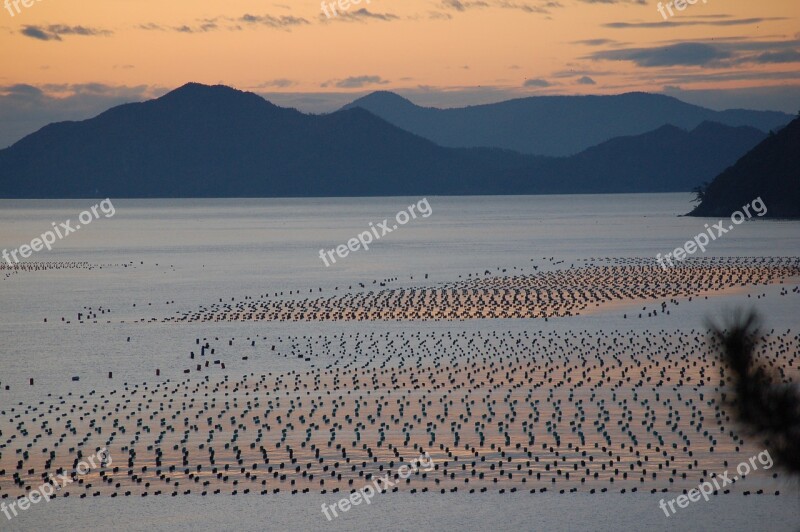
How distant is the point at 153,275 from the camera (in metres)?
112

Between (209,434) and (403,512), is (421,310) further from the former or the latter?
(403,512)

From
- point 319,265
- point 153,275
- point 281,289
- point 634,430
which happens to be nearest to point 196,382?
point 634,430

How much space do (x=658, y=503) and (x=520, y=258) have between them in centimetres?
9463

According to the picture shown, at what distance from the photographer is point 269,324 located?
71.2m

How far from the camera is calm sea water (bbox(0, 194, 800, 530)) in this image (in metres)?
30.8

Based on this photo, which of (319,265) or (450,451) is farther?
(319,265)

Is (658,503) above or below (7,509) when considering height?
below

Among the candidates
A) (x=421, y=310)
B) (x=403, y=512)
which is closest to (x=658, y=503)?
(x=403, y=512)

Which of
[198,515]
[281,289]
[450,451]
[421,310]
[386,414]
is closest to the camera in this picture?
[198,515]

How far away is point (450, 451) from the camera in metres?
37.0

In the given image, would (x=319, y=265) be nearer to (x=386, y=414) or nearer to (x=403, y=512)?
(x=386, y=414)

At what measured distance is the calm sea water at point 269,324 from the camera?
30812 millimetres

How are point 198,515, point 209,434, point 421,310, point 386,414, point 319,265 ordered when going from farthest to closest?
point 319,265, point 421,310, point 386,414, point 209,434, point 198,515

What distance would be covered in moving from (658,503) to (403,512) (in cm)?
718
